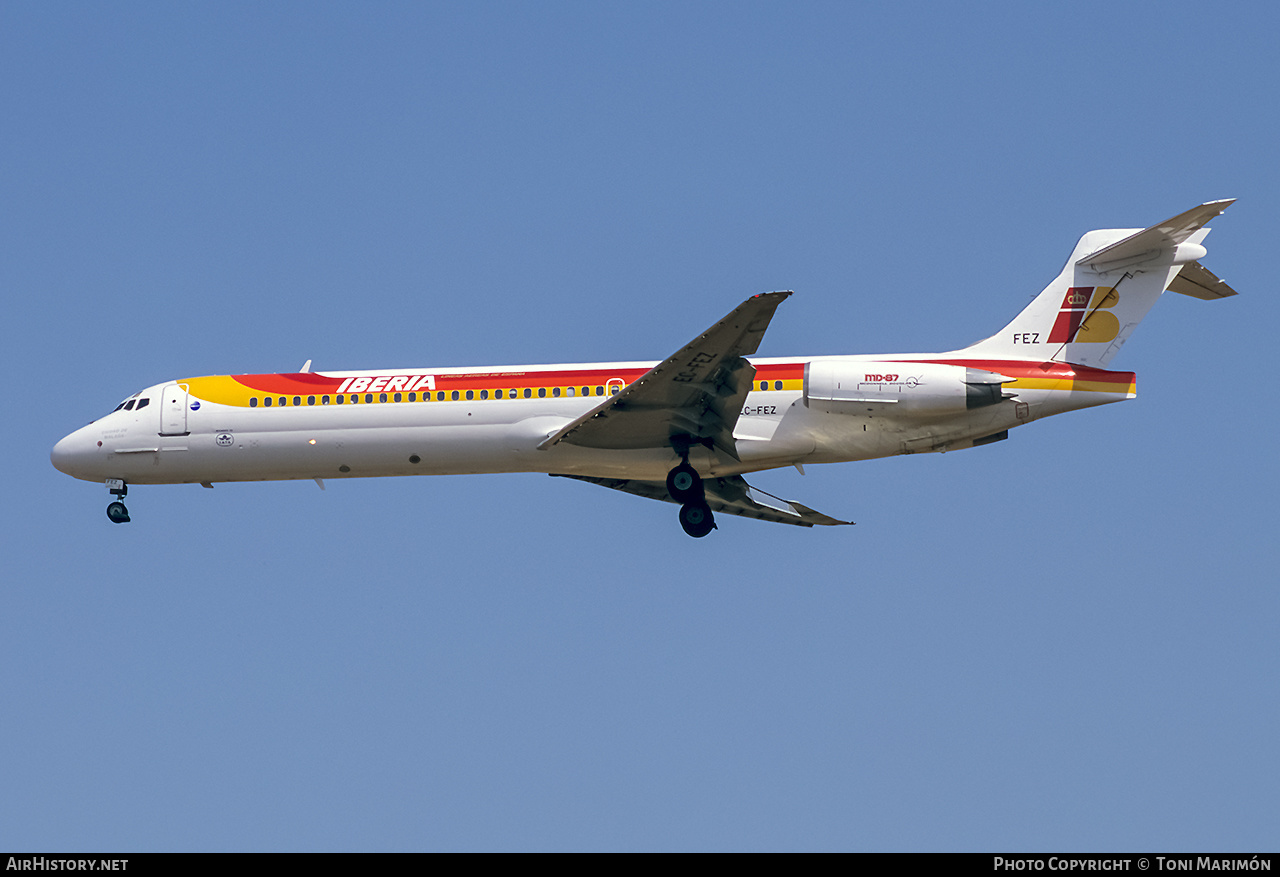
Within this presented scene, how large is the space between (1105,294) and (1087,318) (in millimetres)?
527

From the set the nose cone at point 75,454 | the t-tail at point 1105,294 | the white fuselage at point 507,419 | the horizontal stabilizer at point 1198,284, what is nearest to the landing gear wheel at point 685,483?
the white fuselage at point 507,419

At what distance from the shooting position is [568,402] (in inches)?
1001

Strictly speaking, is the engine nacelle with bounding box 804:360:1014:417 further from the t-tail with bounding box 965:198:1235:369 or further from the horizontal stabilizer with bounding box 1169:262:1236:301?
the horizontal stabilizer with bounding box 1169:262:1236:301

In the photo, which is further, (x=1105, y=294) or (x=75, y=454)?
(x=75, y=454)

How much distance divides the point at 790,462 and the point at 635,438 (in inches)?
107

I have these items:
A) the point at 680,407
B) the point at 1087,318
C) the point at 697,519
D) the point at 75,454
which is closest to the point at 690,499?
the point at 697,519

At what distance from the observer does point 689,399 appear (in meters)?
24.3

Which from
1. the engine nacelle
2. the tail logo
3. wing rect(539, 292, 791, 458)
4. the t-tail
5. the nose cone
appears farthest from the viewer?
the nose cone

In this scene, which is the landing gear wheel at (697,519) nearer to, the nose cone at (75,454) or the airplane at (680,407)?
the airplane at (680,407)

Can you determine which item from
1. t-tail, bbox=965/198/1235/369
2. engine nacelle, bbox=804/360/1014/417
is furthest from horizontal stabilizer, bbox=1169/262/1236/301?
engine nacelle, bbox=804/360/1014/417

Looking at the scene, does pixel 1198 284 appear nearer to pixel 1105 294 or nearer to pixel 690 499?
pixel 1105 294

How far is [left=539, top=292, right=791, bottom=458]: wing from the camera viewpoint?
2298 centimetres
